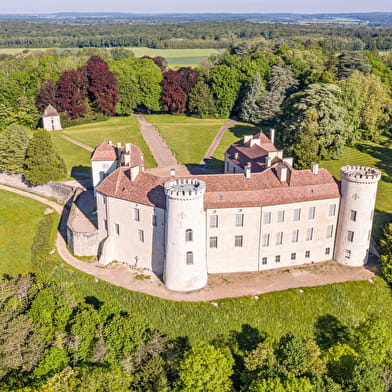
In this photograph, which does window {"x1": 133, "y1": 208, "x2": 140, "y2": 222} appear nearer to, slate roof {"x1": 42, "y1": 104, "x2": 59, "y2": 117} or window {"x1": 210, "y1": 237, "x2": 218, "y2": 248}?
window {"x1": 210, "y1": 237, "x2": 218, "y2": 248}

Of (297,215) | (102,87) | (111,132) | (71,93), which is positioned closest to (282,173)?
(297,215)

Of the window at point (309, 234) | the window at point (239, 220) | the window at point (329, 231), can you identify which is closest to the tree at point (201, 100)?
the window at point (329, 231)

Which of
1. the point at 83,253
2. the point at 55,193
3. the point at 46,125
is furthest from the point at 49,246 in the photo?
the point at 46,125

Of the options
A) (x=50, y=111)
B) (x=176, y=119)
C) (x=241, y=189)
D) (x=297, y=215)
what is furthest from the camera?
(x=176, y=119)

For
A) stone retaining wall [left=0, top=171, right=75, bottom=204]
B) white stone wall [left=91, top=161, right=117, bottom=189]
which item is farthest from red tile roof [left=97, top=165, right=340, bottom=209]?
stone retaining wall [left=0, top=171, right=75, bottom=204]

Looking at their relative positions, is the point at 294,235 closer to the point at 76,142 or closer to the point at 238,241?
the point at 238,241

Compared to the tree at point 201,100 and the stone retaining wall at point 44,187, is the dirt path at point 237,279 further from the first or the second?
the tree at point 201,100
